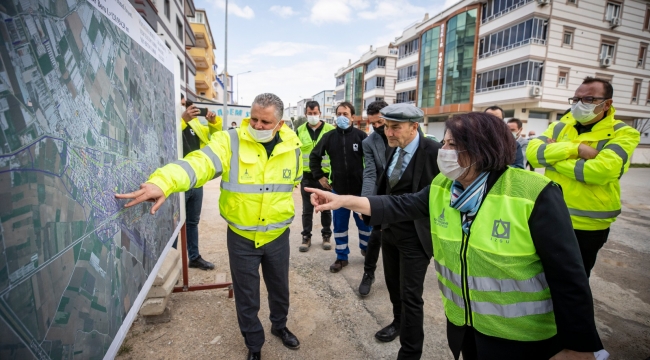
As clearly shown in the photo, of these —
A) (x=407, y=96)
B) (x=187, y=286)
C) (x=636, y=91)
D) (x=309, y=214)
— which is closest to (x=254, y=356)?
(x=187, y=286)

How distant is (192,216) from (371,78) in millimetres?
44537

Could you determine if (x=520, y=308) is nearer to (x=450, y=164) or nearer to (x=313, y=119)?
(x=450, y=164)

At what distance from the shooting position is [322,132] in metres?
4.95

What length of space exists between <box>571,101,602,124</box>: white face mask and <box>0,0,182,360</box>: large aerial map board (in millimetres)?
3356

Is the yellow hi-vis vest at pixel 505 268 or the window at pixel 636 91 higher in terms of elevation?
the window at pixel 636 91

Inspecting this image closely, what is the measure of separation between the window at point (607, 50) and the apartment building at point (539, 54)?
2.7 inches

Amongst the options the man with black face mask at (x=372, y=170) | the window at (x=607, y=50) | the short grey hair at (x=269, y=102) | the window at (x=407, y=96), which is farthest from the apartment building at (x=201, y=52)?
the window at (x=607, y=50)

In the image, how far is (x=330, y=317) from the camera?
3145mm

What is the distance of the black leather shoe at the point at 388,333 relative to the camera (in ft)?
9.12

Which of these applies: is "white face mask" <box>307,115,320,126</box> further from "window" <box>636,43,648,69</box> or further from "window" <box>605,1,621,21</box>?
"window" <box>636,43,648,69</box>

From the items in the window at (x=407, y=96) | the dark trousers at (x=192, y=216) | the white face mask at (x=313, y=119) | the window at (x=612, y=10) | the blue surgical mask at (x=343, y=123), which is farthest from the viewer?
the window at (x=407, y=96)

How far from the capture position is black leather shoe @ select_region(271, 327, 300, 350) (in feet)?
8.77

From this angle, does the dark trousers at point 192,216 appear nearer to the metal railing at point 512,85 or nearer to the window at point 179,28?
the window at point 179,28

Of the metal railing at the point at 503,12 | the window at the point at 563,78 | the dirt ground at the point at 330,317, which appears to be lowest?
the dirt ground at the point at 330,317
